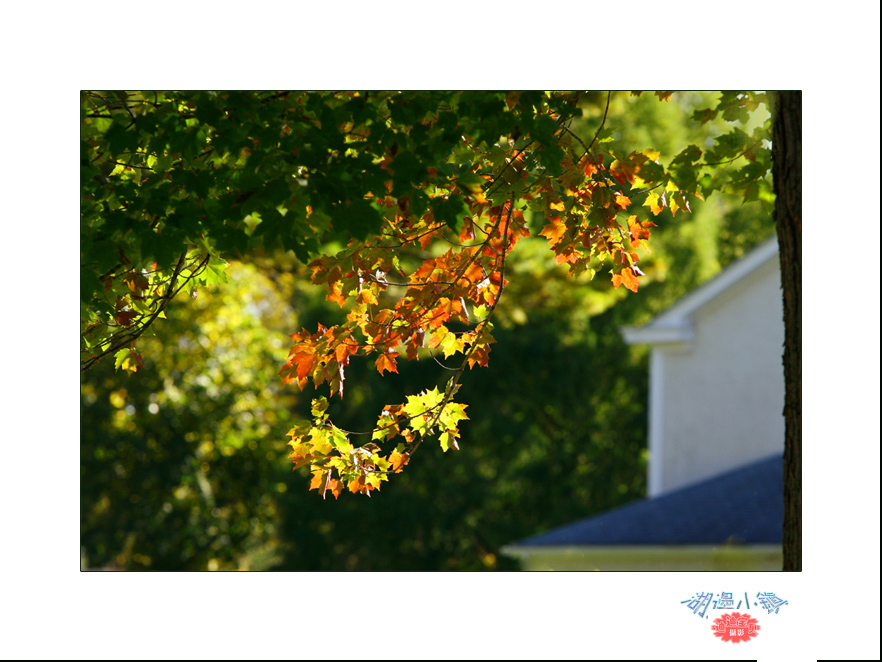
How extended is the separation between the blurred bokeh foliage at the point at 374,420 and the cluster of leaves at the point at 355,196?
6338 mm

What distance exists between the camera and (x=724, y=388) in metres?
8.96

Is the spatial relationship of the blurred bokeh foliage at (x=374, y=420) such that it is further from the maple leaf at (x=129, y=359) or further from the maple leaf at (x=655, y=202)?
the maple leaf at (x=129, y=359)

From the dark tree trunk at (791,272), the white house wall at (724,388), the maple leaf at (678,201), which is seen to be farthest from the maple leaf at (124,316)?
the white house wall at (724,388)

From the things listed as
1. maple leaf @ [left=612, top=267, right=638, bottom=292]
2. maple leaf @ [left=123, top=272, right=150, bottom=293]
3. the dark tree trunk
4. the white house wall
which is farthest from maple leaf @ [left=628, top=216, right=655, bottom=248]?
the white house wall

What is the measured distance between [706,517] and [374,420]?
8433 millimetres

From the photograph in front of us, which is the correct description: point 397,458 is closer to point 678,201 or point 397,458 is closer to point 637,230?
point 637,230

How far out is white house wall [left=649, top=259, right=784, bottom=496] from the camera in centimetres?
896

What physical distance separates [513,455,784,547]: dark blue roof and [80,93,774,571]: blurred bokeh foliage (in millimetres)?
2041

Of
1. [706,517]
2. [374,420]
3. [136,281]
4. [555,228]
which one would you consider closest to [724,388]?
[706,517]

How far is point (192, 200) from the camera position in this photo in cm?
239

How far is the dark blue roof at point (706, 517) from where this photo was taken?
24.8 feet
